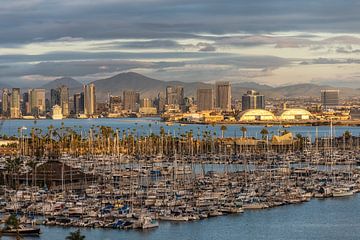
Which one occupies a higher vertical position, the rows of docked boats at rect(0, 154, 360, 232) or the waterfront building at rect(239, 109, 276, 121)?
the waterfront building at rect(239, 109, 276, 121)

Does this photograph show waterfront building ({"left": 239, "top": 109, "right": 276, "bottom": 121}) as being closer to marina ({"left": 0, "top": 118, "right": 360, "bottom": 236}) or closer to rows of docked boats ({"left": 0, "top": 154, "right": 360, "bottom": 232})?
marina ({"left": 0, "top": 118, "right": 360, "bottom": 236})

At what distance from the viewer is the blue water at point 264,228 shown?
2920 cm

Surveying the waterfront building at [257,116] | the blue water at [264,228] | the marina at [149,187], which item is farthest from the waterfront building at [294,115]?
the blue water at [264,228]

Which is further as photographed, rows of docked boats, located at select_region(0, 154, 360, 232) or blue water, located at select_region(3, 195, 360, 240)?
rows of docked boats, located at select_region(0, 154, 360, 232)

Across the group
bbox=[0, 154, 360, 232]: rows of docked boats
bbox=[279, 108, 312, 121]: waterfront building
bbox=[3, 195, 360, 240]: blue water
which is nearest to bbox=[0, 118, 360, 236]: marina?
bbox=[0, 154, 360, 232]: rows of docked boats

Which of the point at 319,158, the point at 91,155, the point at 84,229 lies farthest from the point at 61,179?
the point at 319,158

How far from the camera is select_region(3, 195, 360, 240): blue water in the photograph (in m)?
29.2

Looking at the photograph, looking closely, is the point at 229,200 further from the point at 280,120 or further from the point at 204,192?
the point at 280,120

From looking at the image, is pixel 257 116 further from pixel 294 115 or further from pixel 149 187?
pixel 149 187

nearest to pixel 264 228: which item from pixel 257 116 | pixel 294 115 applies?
pixel 294 115

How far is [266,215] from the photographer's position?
33.4 m

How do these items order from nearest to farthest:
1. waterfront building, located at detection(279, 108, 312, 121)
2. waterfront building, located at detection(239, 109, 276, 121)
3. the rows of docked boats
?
the rows of docked boats < waterfront building, located at detection(279, 108, 312, 121) < waterfront building, located at detection(239, 109, 276, 121)

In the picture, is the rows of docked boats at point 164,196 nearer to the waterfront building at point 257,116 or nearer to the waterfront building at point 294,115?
the waterfront building at point 294,115

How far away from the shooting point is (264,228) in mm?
30953
